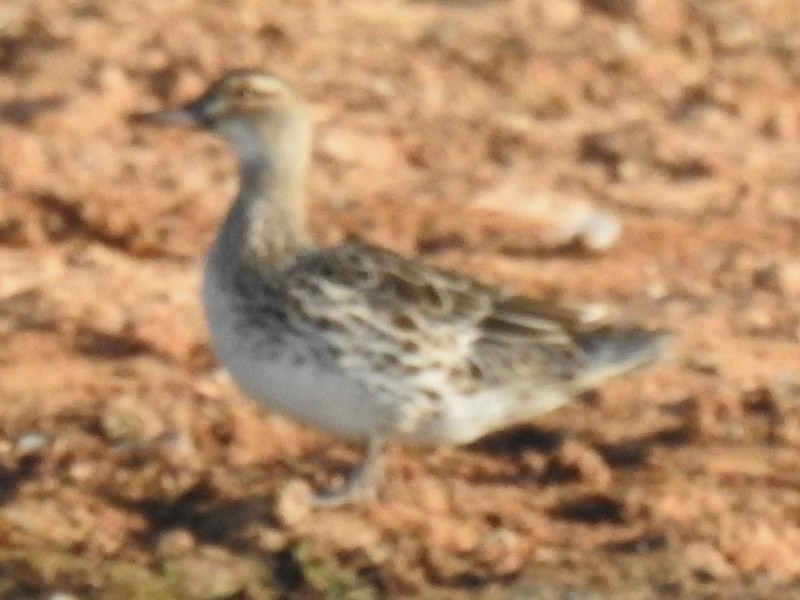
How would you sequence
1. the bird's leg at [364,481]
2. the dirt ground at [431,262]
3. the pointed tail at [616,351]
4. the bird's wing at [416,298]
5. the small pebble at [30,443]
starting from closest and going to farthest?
the dirt ground at [431,262] < the bird's leg at [364,481] < the bird's wing at [416,298] < the small pebble at [30,443] < the pointed tail at [616,351]

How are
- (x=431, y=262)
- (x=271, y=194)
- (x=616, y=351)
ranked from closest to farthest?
(x=616, y=351) < (x=271, y=194) < (x=431, y=262)

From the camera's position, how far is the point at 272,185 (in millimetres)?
8859

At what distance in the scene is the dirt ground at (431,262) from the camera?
25.4 feet

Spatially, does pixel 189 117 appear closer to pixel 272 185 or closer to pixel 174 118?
pixel 174 118

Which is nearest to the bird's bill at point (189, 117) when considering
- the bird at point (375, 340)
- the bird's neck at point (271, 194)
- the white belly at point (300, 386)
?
the bird's neck at point (271, 194)

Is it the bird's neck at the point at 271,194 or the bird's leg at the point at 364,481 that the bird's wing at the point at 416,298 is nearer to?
the bird's neck at the point at 271,194

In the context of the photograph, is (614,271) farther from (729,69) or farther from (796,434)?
(729,69)

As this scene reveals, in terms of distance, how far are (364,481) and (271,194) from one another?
1.28 metres

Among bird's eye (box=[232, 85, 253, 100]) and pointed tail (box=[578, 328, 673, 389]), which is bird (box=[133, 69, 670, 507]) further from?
bird's eye (box=[232, 85, 253, 100])

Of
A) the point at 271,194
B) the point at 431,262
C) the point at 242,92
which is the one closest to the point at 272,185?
the point at 271,194

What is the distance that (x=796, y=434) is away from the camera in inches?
342

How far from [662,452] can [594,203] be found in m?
2.84

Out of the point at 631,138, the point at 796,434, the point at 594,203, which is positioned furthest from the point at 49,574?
the point at 631,138

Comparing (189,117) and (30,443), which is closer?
(30,443)
